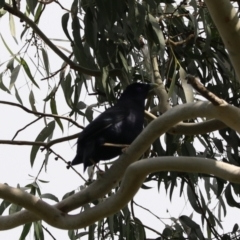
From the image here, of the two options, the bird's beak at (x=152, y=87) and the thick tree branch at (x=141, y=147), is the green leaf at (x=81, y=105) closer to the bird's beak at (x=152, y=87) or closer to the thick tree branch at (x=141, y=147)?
the bird's beak at (x=152, y=87)

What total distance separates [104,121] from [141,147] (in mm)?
610

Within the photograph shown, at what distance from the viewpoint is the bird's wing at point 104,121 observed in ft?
7.90

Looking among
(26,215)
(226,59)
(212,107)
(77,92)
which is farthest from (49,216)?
(226,59)

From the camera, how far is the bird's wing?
2.41m

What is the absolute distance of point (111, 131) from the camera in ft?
8.18

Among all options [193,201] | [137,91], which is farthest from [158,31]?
[193,201]

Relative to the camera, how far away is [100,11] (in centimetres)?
213

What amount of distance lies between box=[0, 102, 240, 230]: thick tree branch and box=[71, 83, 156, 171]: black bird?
1.32 feet

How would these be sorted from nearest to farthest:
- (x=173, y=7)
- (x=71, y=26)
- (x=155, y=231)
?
(x=71, y=26) → (x=173, y=7) → (x=155, y=231)

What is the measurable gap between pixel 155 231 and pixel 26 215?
3.21 feet

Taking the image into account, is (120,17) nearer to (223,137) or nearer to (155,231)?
(223,137)

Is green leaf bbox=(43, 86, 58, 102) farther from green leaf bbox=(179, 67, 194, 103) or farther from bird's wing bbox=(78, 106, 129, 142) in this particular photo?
green leaf bbox=(179, 67, 194, 103)

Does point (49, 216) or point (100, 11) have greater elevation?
point (100, 11)

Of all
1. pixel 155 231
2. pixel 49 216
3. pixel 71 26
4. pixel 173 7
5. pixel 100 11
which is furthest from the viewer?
pixel 155 231
